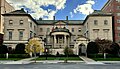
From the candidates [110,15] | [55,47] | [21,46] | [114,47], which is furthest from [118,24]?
[21,46]

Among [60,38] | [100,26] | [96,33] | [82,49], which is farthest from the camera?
[60,38]

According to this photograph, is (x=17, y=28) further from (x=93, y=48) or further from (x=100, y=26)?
(x=100, y=26)

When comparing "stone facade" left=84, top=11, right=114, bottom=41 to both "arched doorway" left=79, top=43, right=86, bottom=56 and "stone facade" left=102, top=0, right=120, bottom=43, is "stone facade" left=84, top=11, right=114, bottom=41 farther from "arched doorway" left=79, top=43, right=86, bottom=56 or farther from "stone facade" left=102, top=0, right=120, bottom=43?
"arched doorway" left=79, top=43, right=86, bottom=56

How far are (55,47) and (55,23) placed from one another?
1515cm

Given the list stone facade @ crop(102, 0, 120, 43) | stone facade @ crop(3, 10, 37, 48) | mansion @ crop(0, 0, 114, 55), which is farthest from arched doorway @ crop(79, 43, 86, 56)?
stone facade @ crop(3, 10, 37, 48)

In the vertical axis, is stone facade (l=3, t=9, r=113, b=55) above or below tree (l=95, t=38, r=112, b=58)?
above

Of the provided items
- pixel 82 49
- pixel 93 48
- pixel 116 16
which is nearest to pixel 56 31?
pixel 82 49

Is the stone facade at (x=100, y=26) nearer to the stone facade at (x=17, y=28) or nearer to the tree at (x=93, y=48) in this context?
the tree at (x=93, y=48)

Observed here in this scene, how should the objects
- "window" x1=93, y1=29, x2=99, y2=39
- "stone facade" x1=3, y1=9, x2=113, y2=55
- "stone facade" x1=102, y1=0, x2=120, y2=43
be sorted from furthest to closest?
"stone facade" x1=102, y1=0, x2=120, y2=43
"window" x1=93, y1=29, x2=99, y2=39
"stone facade" x1=3, y1=9, x2=113, y2=55

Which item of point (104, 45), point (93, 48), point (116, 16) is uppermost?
point (116, 16)

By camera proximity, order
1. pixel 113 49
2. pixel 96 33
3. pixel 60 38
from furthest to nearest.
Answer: pixel 60 38 → pixel 96 33 → pixel 113 49

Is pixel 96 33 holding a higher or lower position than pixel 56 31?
lower

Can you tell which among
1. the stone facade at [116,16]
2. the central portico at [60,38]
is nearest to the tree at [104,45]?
the stone facade at [116,16]

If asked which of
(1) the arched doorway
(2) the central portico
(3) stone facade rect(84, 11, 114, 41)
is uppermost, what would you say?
(3) stone facade rect(84, 11, 114, 41)
